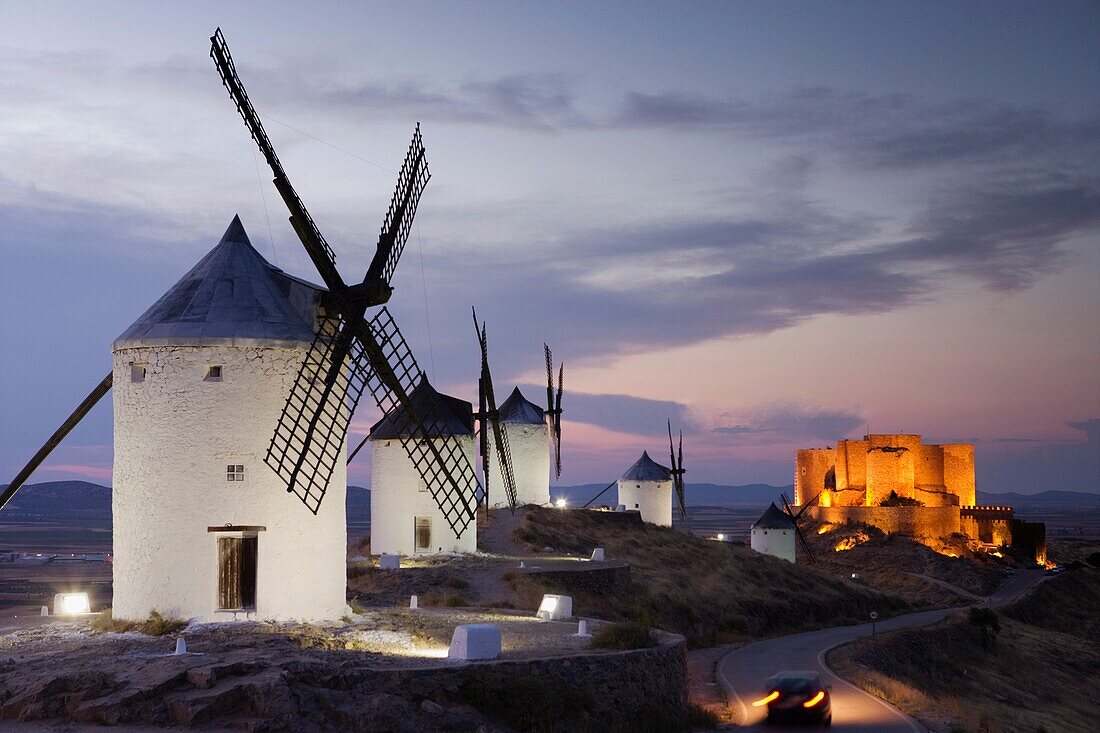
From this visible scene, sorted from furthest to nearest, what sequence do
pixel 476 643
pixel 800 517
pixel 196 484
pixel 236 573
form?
pixel 800 517
pixel 236 573
pixel 196 484
pixel 476 643

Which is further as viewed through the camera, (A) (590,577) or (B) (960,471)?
(B) (960,471)

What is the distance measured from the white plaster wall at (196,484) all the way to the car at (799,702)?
8.38 m

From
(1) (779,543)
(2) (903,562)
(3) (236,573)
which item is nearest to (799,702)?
(3) (236,573)

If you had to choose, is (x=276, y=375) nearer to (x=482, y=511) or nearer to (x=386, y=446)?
(x=386, y=446)

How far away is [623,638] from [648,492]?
125 ft

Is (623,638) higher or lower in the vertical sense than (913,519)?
higher

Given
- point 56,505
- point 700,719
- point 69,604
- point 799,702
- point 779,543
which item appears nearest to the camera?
point 799,702

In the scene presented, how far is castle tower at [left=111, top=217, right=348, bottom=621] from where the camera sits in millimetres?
18578

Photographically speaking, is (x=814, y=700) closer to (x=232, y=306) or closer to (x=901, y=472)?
(x=232, y=306)

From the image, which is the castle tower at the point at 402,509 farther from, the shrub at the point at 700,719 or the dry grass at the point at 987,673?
the shrub at the point at 700,719

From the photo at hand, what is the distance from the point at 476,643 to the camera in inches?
602

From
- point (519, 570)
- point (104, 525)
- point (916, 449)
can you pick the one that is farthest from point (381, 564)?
point (104, 525)

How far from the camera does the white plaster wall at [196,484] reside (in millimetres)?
18562

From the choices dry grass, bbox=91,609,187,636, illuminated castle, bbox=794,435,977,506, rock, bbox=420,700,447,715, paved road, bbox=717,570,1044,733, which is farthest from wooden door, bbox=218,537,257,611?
illuminated castle, bbox=794,435,977,506
